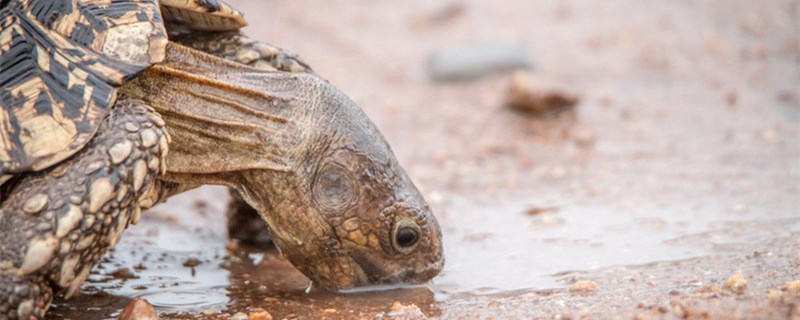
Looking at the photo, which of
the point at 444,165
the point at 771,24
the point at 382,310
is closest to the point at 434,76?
the point at 444,165

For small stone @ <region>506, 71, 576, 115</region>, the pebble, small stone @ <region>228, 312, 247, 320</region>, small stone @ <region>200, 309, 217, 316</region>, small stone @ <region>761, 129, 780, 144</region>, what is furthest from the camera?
the pebble

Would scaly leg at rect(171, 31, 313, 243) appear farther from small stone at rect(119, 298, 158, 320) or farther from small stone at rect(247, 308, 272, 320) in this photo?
small stone at rect(119, 298, 158, 320)

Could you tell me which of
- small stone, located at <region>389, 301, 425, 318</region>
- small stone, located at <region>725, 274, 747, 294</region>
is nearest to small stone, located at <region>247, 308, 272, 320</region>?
small stone, located at <region>389, 301, 425, 318</region>

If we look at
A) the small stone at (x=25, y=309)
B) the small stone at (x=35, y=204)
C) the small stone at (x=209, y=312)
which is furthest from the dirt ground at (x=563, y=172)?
the small stone at (x=35, y=204)

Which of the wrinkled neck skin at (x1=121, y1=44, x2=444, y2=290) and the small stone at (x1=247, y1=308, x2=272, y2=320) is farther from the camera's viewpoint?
the wrinkled neck skin at (x1=121, y1=44, x2=444, y2=290)

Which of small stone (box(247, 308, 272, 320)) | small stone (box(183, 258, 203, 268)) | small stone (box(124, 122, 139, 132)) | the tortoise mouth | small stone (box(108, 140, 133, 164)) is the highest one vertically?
small stone (box(124, 122, 139, 132))

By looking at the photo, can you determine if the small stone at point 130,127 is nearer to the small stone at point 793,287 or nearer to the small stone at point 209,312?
the small stone at point 209,312

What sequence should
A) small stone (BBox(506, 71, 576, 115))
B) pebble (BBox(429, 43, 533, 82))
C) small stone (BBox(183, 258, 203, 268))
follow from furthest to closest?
1. pebble (BBox(429, 43, 533, 82))
2. small stone (BBox(506, 71, 576, 115))
3. small stone (BBox(183, 258, 203, 268))
